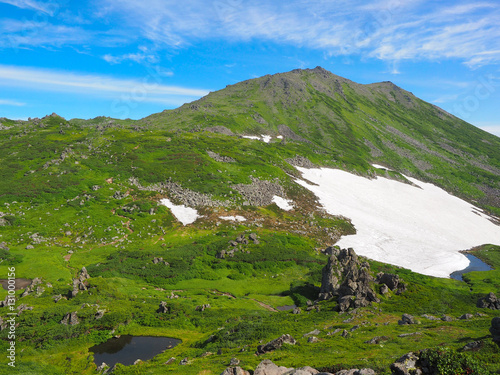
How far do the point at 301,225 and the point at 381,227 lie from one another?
37310 millimetres

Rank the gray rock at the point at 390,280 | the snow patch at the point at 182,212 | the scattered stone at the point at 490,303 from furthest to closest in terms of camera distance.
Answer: the snow patch at the point at 182,212
the gray rock at the point at 390,280
the scattered stone at the point at 490,303

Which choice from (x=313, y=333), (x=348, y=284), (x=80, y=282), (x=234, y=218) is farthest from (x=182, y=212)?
(x=313, y=333)

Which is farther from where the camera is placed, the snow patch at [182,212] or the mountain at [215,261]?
the snow patch at [182,212]

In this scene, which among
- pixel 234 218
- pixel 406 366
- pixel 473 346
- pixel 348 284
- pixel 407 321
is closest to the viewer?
pixel 406 366

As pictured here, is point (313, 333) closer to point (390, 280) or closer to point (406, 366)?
point (406, 366)

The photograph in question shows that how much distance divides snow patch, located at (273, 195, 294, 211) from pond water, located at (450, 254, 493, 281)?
5745cm

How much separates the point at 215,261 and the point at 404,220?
95286 millimetres

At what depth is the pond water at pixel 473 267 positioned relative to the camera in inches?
3396

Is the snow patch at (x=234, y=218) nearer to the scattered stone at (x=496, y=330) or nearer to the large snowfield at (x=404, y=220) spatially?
the large snowfield at (x=404, y=220)

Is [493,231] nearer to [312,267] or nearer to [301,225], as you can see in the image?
[301,225]

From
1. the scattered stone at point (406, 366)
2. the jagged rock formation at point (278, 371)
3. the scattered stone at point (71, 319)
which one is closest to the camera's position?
the scattered stone at point (406, 366)

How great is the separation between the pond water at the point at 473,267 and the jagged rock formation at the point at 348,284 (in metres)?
43.3

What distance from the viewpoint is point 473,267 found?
92812 millimetres

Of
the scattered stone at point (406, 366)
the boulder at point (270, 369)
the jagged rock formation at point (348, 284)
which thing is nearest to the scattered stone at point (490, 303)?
the jagged rock formation at point (348, 284)
